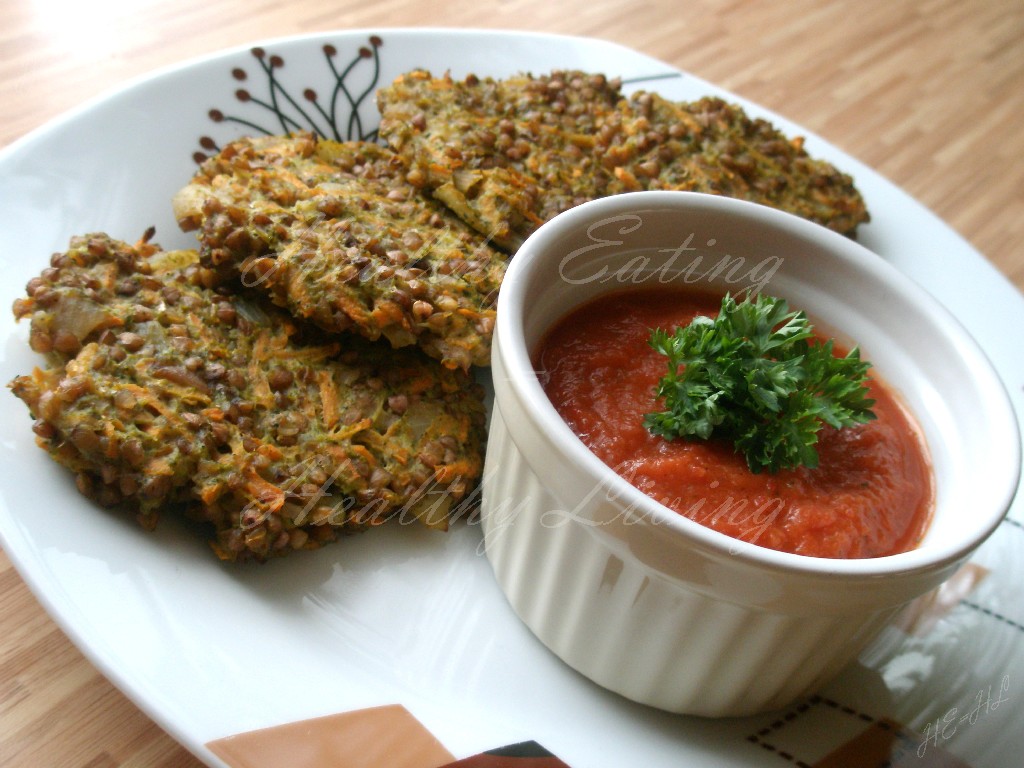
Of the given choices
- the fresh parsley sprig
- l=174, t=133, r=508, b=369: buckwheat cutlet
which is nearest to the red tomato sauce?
the fresh parsley sprig

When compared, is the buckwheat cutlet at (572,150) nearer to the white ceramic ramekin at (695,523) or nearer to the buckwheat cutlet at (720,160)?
the buckwheat cutlet at (720,160)

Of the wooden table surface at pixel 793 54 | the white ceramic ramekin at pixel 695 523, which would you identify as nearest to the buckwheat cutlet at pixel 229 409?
the white ceramic ramekin at pixel 695 523

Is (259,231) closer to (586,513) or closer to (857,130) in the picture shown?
(586,513)

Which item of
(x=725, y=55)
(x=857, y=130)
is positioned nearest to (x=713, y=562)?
(x=857, y=130)

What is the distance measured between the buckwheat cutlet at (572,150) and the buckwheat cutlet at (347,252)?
0.13 metres

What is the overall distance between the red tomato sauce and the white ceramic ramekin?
7 cm

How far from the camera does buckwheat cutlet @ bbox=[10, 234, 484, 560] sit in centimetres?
201

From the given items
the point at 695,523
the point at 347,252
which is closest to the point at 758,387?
the point at 695,523

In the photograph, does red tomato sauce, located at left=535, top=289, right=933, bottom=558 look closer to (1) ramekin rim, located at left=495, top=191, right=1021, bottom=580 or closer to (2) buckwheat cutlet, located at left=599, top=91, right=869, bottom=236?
(1) ramekin rim, located at left=495, top=191, right=1021, bottom=580

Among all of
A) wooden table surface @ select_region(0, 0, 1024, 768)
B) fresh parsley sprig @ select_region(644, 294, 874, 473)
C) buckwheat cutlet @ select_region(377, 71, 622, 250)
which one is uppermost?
buckwheat cutlet @ select_region(377, 71, 622, 250)

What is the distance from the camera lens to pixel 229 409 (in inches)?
85.3

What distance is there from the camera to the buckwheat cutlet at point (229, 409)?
201 centimetres

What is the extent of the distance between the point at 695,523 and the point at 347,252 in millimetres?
1103

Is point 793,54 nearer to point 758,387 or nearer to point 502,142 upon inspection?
point 502,142
